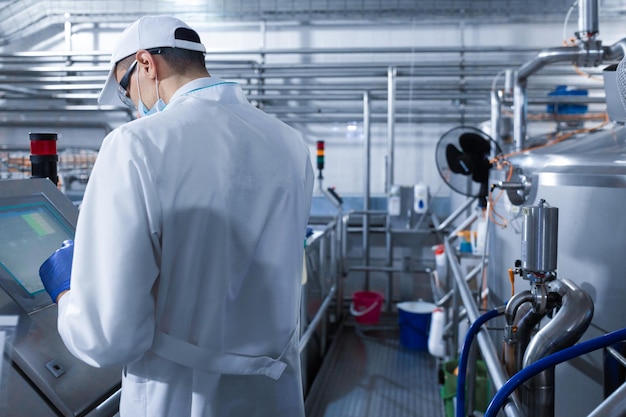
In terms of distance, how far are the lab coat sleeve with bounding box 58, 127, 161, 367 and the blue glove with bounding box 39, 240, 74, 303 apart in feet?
0.28

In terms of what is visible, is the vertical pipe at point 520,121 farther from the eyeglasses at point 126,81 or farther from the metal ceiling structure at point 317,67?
the metal ceiling structure at point 317,67

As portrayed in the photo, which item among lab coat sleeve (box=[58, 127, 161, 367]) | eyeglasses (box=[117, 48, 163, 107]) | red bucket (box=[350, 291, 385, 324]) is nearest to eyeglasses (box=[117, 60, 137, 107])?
eyeglasses (box=[117, 48, 163, 107])

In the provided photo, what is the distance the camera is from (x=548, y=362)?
0.72 metres

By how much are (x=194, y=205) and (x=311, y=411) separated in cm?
186

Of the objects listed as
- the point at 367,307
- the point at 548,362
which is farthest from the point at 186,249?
the point at 367,307

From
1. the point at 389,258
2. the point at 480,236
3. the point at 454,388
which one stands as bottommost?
the point at 454,388

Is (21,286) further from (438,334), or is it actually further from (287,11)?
(287,11)

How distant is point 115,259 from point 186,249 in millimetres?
112

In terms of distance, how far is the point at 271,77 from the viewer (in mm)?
3967

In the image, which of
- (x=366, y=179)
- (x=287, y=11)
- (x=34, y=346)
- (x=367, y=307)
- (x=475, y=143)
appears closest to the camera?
(x=34, y=346)

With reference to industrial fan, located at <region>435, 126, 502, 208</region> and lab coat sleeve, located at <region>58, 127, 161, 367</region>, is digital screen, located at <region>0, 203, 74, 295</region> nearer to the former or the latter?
lab coat sleeve, located at <region>58, 127, 161, 367</region>

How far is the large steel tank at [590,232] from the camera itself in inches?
43.5

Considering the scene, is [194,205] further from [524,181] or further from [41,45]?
[41,45]

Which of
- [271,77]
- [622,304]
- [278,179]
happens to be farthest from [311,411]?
[271,77]
